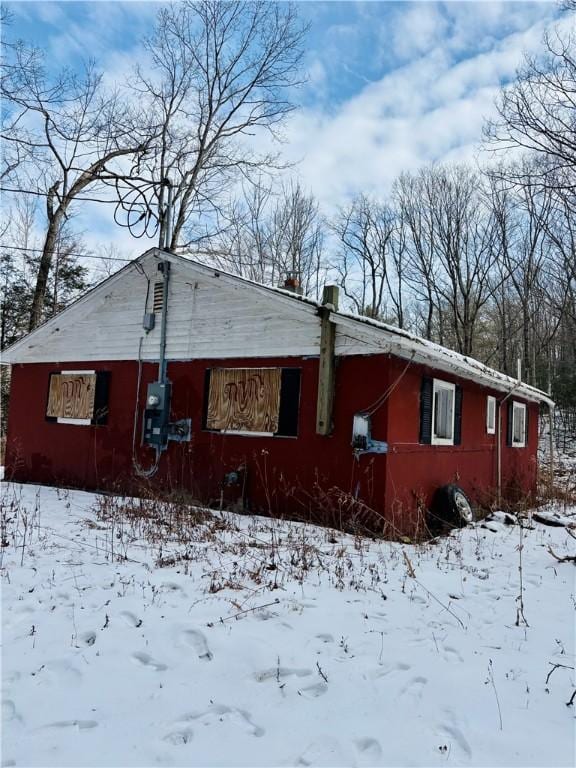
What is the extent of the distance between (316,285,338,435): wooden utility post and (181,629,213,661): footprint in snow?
4.27 metres

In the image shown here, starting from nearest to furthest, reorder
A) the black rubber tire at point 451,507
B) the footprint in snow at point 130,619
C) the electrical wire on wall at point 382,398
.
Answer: the footprint in snow at point 130,619
the electrical wire on wall at point 382,398
the black rubber tire at point 451,507

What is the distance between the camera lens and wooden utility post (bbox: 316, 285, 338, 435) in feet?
25.3

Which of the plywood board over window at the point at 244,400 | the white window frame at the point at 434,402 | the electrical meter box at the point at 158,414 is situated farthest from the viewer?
the electrical meter box at the point at 158,414

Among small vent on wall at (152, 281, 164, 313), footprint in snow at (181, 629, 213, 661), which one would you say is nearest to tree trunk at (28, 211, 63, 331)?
small vent on wall at (152, 281, 164, 313)

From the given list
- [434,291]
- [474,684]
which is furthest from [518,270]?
[474,684]

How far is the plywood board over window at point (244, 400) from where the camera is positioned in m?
8.48

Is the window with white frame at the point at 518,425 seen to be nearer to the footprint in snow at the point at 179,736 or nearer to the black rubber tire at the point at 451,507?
the black rubber tire at the point at 451,507

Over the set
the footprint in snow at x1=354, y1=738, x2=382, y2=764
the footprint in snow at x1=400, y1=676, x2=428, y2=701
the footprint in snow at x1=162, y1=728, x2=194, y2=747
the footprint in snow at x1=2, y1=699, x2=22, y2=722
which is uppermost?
the footprint in snow at x1=400, y1=676, x2=428, y2=701

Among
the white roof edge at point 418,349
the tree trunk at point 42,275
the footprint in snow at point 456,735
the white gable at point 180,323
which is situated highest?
the tree trunk at point 42,275

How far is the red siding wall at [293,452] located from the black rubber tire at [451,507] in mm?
231

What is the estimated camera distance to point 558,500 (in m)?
12.2

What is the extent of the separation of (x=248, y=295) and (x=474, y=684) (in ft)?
22.7

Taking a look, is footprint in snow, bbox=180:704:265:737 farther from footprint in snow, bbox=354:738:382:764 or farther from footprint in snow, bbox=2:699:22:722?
footprint in snow, bbox=2:699:22:722

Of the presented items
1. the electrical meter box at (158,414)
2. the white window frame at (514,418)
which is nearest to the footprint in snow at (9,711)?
the electrical meter box at (158,414)
